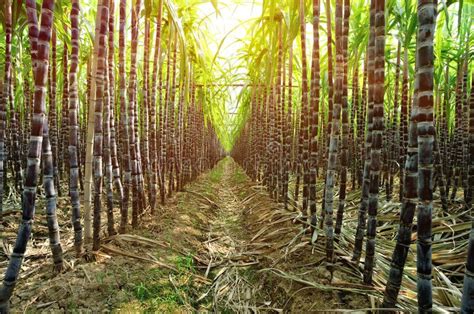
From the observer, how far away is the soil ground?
66.9 inches

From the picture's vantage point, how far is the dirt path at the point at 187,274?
171cm

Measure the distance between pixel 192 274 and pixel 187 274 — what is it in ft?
0.12

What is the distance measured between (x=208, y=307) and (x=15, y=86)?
455 cm

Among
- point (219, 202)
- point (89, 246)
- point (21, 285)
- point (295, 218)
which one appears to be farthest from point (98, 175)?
point (219, 202)

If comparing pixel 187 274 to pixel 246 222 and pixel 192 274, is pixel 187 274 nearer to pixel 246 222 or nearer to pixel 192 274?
pixel 192 274

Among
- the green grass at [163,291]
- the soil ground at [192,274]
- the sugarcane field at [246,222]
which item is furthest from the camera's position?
the green grass at [163,291]

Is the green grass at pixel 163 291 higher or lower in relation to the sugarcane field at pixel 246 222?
lower

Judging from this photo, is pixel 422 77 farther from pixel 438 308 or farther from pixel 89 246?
pixel 89 246

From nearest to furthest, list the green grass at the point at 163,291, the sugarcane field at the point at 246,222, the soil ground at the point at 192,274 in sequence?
the sugarcane field at the point at 246,222, the soil ground at the point at 192,274, the green grass at the point at 163,291

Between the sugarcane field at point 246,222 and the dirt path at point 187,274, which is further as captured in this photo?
the dirt path at point 187,274

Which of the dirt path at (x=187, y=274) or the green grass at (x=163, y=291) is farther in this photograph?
the green grass at (x=163, y=291)

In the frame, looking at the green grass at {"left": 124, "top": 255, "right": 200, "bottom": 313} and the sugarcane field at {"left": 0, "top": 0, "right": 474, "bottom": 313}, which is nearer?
the sugarcane field at {"left": 0, "top": 0, "right": 474, "bottom": 313}

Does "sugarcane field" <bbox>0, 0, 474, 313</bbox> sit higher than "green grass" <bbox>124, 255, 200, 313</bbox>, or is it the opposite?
"sugarcane field" <bbox>0, 0, 474, 313</bbox>

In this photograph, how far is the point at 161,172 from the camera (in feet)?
13.1
